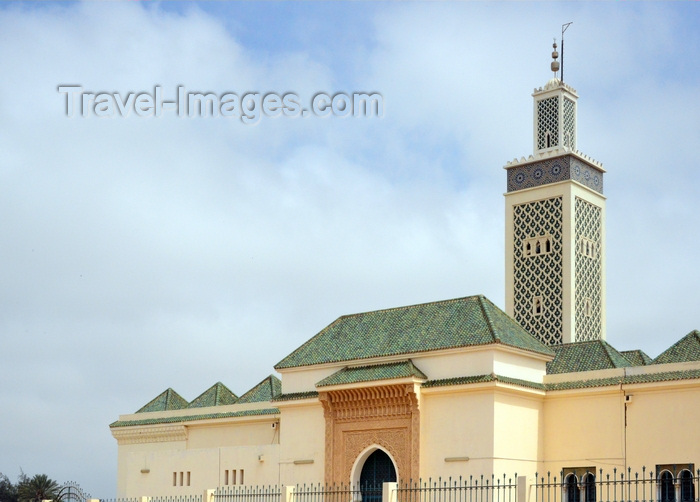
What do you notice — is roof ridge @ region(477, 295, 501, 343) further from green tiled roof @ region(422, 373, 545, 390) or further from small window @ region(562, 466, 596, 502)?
small window @ region(562, 466, 596, 502)

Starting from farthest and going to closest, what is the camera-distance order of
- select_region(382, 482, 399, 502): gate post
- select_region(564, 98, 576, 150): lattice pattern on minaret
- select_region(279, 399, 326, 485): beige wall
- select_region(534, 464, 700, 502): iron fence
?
select_region(564, 98, 576, 150): lattice pattern on minaret
select_region(279, 399, 326, 485): beige wall
select_region(534, 464, 700, 502): iron fence
select_region(382, 482, 399, 502): gate post

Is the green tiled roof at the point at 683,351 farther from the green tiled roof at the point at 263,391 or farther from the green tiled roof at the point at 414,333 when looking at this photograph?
the green tiled roof at the point at 263,391

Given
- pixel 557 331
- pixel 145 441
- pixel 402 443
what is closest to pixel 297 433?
pixel 402 443

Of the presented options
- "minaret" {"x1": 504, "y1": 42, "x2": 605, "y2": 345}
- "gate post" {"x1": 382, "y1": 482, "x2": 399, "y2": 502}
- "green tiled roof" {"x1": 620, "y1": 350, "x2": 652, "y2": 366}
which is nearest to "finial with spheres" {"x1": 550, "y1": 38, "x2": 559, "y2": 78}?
"minaret" {"x1": 504, "y1": 42, "x2": 605, "y2": 345}

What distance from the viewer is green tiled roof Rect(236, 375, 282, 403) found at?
29.2 metres

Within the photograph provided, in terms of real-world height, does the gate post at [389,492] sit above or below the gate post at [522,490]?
below

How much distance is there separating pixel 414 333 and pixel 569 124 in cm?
1313

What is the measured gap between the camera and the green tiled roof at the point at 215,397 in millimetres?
30812

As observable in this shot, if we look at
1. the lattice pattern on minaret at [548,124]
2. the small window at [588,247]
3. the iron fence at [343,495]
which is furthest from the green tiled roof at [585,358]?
the lattice pattern on minaret at [548,124]

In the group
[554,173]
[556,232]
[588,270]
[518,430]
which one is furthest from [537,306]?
[518,430]

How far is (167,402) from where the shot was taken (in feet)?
105

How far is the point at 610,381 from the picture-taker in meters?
21.8

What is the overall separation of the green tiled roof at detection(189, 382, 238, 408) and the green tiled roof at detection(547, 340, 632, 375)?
10.4 metres

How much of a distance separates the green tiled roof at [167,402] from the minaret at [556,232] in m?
10.8
